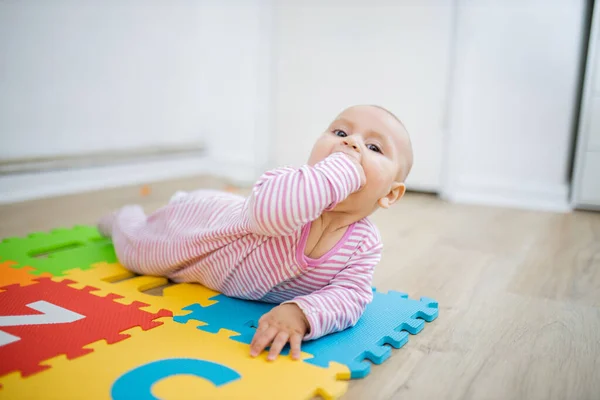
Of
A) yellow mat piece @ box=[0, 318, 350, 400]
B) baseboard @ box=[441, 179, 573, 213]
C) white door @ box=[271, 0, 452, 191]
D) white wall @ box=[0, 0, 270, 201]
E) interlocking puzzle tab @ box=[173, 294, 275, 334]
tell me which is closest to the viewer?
yellow mat piece @ box=[0, 318, 350, 400]

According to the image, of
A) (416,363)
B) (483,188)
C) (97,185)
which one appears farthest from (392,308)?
(97,185)

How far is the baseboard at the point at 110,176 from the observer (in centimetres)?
192

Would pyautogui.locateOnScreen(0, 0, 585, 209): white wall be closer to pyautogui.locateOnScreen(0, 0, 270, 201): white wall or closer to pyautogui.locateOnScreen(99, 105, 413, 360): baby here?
pyautogui.locateOnScreen(0, 0, 270, 201): white wall

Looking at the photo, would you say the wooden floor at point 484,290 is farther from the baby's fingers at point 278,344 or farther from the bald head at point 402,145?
the bald head at point 402,145

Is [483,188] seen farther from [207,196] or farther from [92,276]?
[92,276]

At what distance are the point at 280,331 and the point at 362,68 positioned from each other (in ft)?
6.01

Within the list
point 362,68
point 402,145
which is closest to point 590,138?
point 362,68

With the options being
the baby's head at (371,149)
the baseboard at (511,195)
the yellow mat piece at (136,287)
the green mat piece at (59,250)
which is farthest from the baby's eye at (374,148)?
the baseboard at (511,195)

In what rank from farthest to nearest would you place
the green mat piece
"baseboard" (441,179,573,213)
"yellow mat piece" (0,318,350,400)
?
1. "baseboard" (441,179,573,213)
2. the green mat piece
3. "yellow mat piece" (0,318,350,400)

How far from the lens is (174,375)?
28.2 inches

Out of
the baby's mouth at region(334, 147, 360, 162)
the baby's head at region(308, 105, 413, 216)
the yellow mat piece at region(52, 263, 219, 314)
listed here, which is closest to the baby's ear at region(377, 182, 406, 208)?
the baby's head at region(308, 105, 413, 216)

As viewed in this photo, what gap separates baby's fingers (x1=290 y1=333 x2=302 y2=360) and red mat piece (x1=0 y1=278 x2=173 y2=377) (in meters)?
0.24

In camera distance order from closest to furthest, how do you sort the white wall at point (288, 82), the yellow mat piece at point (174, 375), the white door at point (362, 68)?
the yellow mat piece at point (174, 375), the white wall at point (288, 82), the white door at point (362, 68)

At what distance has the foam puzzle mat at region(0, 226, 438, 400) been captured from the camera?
687mm
